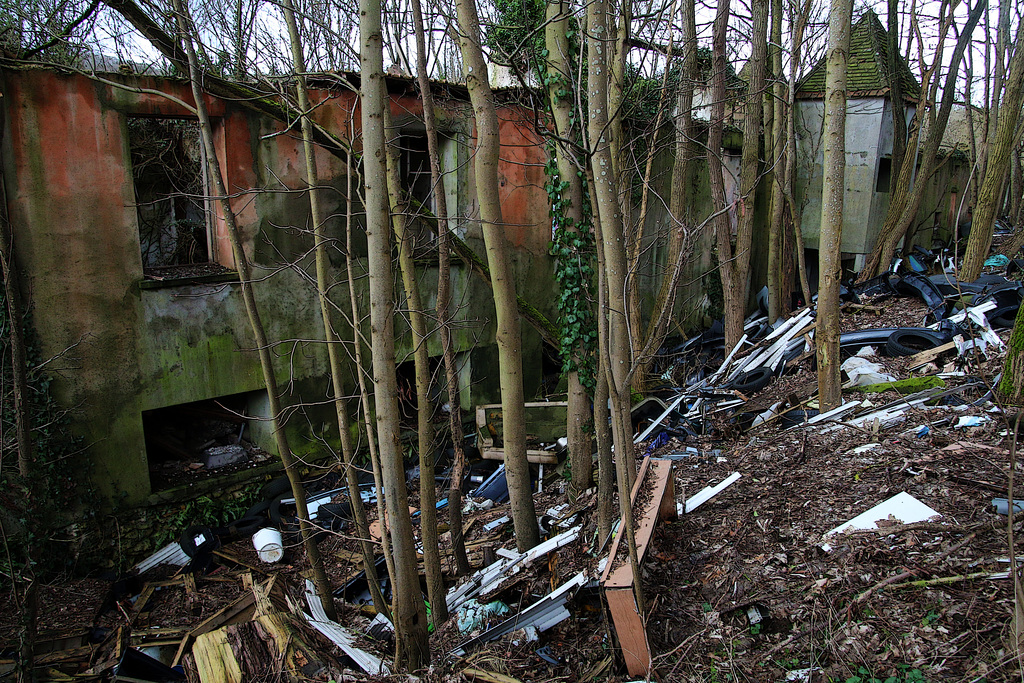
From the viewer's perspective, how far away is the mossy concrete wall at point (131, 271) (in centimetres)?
767

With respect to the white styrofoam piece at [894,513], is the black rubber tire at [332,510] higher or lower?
lower

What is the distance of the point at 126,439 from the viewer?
8.55m

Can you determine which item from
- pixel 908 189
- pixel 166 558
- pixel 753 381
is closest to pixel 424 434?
pixel 166 558

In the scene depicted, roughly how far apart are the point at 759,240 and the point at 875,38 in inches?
244

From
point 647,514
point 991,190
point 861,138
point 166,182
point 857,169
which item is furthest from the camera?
point 857,169

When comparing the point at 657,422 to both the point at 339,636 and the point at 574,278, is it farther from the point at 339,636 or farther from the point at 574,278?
the point at 339,636

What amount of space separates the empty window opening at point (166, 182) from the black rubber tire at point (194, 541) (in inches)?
163

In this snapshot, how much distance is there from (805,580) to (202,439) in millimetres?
8829

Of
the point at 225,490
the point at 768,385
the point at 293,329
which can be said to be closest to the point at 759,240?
the point at 768,385

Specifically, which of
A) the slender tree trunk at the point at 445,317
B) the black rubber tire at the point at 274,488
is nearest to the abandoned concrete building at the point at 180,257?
the black rubber tire at the point at 274,488

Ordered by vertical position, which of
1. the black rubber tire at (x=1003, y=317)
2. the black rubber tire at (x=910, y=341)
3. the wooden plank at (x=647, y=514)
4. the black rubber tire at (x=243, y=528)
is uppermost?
the black rubber tire at (x=1003, y=317)

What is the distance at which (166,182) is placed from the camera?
11234 millimetres

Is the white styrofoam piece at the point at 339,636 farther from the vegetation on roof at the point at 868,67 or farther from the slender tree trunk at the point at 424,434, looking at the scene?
the vegetation on roof at the point at 868,67

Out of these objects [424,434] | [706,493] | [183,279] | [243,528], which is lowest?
[243,528]
